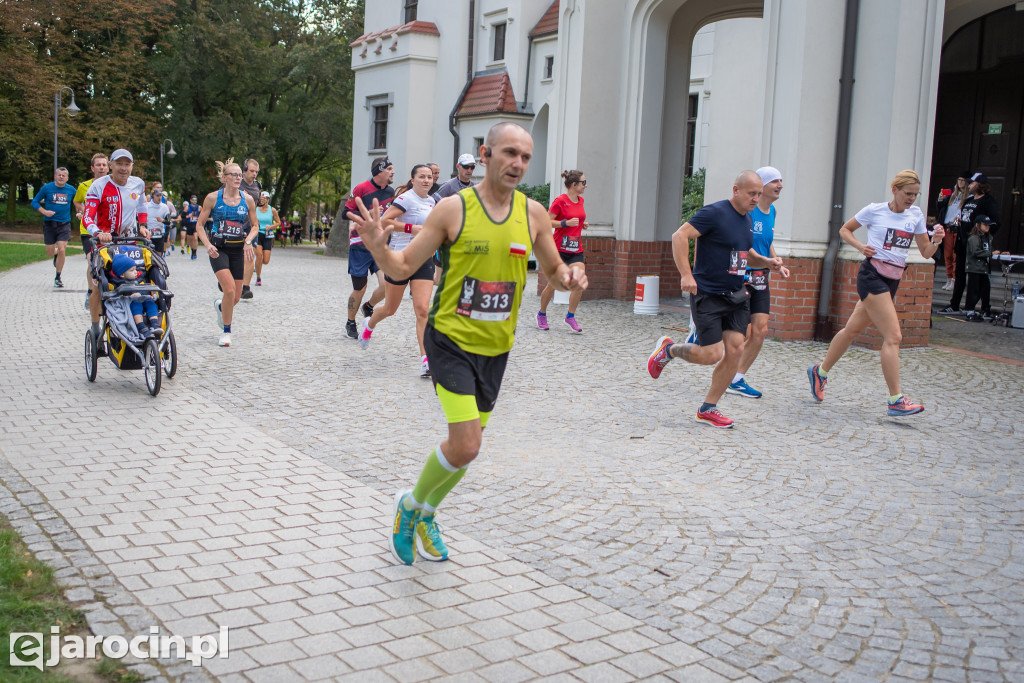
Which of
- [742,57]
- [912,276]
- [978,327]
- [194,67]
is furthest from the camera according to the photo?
[194,67]

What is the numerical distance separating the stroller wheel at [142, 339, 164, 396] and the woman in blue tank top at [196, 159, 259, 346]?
8.85 feet

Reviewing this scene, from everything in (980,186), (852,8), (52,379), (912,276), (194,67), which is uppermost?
(194,67)

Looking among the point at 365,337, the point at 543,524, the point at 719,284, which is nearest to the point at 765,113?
the point at 365,337

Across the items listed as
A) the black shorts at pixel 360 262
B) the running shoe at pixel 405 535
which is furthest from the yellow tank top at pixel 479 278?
the black shorts at pixel 360 262

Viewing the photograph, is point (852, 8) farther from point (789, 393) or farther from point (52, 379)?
point (52, 379)

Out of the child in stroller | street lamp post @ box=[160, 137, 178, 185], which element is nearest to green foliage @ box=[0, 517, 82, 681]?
the child in stroller

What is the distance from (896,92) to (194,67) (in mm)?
38688

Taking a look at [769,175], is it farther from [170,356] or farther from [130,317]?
[130,317]

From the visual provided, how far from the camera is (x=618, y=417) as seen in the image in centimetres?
782

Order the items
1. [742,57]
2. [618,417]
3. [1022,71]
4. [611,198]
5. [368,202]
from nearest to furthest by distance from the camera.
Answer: [618,417]
[368,202]
[611,198]
[1022,71]
[742,57]

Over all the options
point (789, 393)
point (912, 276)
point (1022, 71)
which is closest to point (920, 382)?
point (789, 393)

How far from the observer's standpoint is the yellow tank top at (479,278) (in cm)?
425

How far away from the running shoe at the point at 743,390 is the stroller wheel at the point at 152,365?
4.96m

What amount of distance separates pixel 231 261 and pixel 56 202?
8.40 m
